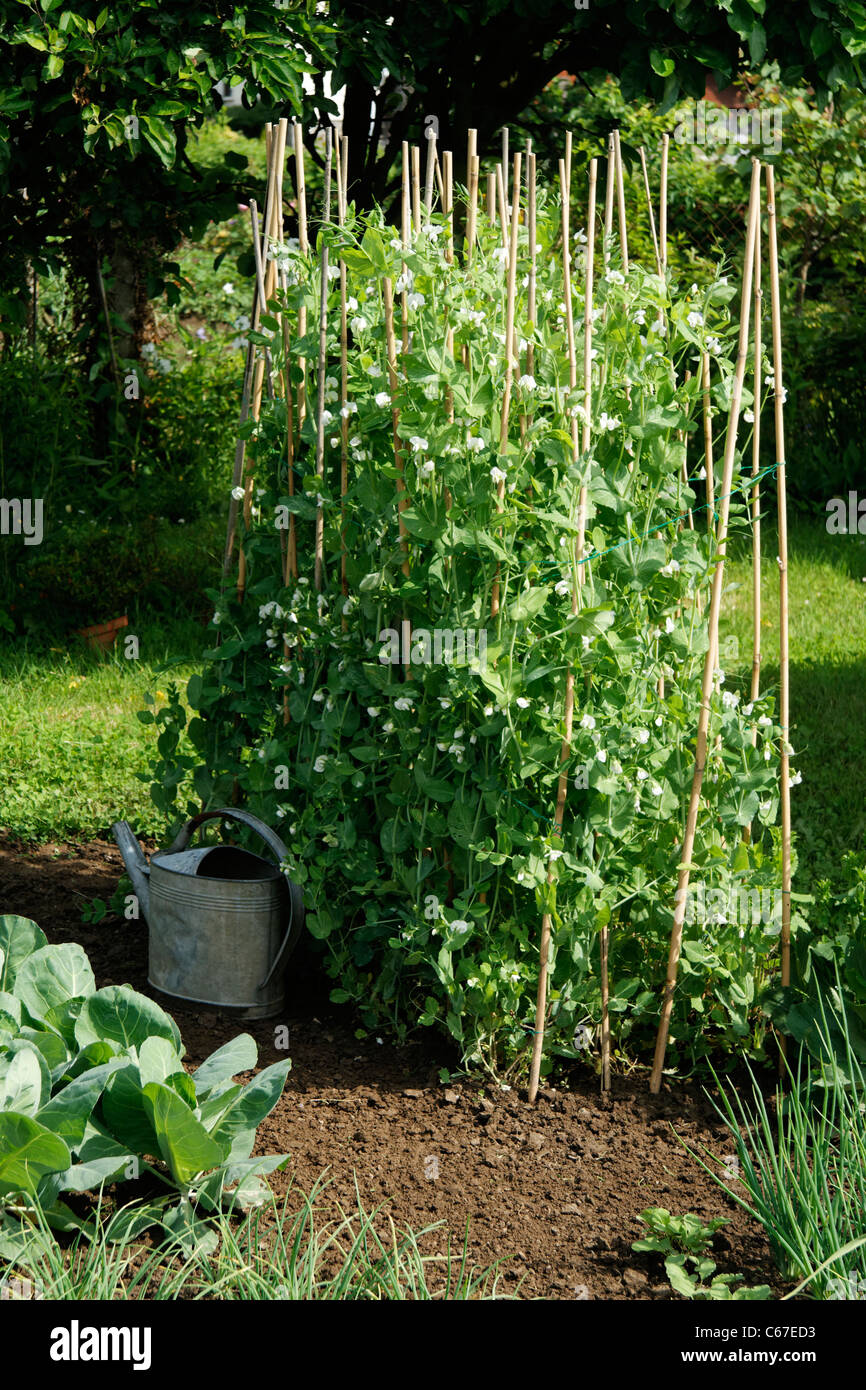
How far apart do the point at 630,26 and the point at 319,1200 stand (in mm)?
4296

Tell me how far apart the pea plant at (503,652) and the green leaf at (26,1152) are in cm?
91

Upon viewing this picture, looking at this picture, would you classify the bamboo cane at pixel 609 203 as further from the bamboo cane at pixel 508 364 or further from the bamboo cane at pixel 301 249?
the bamboo cane at pixel 301 249

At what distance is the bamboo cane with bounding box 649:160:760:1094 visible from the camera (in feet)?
8.98

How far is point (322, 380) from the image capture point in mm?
3016

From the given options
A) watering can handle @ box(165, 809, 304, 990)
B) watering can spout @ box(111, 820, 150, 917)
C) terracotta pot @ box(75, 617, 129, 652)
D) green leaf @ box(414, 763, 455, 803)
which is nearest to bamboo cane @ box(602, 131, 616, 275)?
green leaf @ box(414, 763, 455, 803)

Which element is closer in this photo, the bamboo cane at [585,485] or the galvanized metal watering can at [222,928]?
the bamboo cane at [585,485]

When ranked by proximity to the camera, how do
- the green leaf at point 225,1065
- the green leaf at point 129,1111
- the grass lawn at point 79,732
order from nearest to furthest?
1. the green leaf at point 129,1111
2. the green leaf at point 225,1065
3. the grass lawn at point 79,732

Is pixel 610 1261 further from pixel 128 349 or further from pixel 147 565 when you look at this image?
pixel 128 349

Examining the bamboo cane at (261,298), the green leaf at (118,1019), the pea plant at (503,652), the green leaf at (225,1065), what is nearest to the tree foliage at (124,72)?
the bamboo cane at (261,298)

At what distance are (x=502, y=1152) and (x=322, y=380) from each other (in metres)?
1.73

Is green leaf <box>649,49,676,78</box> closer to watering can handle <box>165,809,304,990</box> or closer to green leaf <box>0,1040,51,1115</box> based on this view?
watering can handle <box>165,809,304,990</box>

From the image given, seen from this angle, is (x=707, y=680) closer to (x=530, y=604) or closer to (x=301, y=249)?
(x=530, y=604)

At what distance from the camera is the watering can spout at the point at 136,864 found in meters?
3.60

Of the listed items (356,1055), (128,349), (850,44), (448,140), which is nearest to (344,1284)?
(356,1055)
